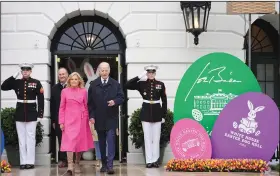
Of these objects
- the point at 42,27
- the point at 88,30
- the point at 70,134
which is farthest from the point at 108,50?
the point at 70,134

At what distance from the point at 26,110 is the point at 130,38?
9.17 ft

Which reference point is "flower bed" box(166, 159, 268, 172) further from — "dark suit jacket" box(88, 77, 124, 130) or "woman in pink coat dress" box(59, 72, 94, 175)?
"woman in pink coat dress" box(59, 72, 94, 175)

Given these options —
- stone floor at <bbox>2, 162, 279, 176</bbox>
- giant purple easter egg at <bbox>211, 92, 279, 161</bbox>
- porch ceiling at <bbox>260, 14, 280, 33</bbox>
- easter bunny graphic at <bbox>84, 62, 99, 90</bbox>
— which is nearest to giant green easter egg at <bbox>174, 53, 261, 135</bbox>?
giant purple easter egg at <bbox>211, 92, 279, 161</bbox>

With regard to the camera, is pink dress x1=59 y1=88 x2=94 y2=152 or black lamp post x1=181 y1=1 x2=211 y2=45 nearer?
pink dress x1=59 y1=88 x2=94 y2=152

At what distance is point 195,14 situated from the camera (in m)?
11.2

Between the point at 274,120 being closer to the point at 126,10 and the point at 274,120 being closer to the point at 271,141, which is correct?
the point at 271,141

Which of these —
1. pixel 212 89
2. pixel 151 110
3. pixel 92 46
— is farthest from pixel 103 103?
pixel 92 46

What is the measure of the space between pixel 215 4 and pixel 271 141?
3705 mm

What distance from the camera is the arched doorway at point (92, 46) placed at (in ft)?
39.3

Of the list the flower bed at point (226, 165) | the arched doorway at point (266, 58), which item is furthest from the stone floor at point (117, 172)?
the arched doorway at point (266, 58)

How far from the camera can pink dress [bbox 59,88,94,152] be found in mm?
9195

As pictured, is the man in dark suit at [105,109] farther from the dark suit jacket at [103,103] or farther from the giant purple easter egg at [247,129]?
the giant purple easter egg at [247,129]

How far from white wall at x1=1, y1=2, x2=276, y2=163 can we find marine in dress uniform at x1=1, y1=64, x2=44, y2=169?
1.16m

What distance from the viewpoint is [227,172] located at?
30.2ft
